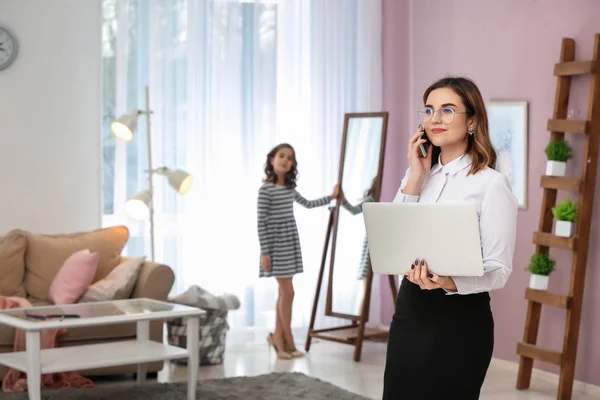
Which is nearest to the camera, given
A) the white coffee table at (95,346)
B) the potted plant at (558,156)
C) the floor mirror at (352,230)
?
the white coffee table at (95,346)

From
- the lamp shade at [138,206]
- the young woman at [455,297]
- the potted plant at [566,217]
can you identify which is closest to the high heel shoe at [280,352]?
the lamp shade at [138,206]

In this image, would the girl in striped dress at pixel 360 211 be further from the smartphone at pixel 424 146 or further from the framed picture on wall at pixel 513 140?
the smartphone at pixel 424 146

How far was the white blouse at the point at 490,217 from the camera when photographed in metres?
2.18

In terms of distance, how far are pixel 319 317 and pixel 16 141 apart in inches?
97.8

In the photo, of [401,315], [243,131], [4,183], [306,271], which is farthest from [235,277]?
[401,315]

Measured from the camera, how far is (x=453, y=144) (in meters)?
2.35

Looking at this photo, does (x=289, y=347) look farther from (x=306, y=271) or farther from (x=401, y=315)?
(x=401, y=315)

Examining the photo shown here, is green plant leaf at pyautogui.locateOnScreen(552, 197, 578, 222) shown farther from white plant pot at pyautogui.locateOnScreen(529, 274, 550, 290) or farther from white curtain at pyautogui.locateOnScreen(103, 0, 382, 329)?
white curtain at pyautogui.locateOnScreen(103, 0, 382, 329)

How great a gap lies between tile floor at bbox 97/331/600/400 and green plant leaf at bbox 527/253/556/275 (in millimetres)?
661

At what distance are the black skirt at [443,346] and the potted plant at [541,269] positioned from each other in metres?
2.91

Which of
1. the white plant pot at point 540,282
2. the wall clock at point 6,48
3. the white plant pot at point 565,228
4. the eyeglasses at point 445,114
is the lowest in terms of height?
the white plant pot at point 540,282

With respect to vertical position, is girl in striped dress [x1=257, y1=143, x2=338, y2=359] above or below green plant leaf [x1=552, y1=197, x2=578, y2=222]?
below

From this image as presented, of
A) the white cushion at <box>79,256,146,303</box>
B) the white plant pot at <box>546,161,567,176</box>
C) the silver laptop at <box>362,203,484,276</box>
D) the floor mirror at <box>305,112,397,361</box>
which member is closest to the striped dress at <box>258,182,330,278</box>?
the floor mirror at <box>305,112,397,361</box>

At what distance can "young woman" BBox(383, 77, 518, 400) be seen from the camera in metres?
2.21
